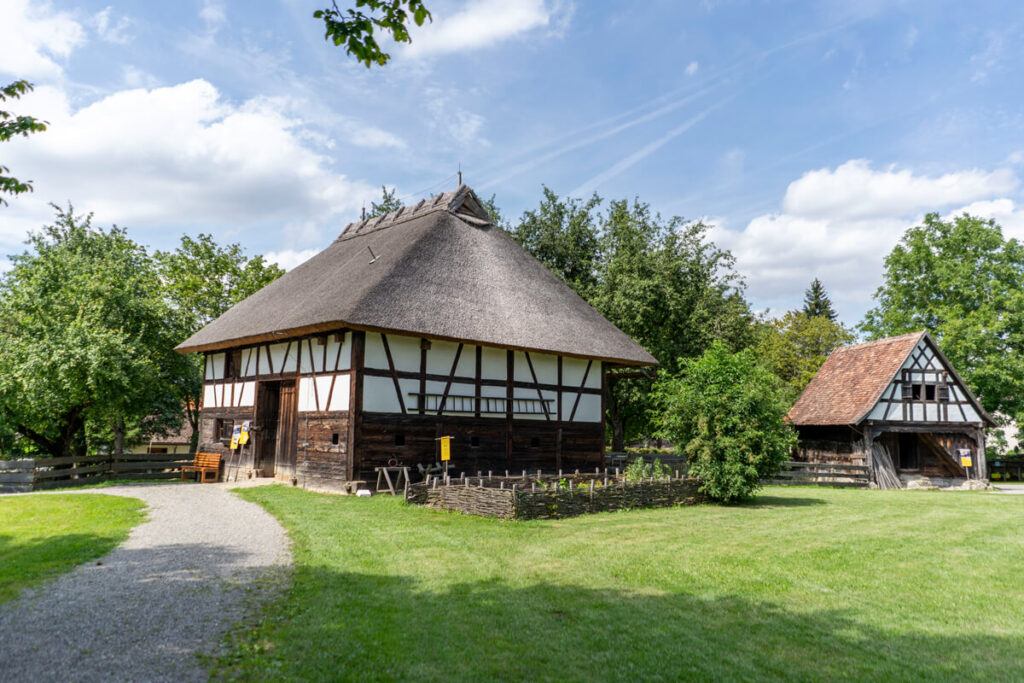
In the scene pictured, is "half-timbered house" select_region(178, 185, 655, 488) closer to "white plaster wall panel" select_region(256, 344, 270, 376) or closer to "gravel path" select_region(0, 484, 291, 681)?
"white plaster wall panel" select_region(256, 344, 270, 376)

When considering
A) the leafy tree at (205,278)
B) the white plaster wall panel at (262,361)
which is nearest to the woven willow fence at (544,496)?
the white plaster wall panel at (262,361)

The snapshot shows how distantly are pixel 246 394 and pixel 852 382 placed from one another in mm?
22964

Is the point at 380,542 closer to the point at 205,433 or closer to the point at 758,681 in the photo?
the point at 758,681

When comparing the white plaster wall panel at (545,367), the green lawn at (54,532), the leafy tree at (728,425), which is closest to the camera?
the green lawn at (54,532)

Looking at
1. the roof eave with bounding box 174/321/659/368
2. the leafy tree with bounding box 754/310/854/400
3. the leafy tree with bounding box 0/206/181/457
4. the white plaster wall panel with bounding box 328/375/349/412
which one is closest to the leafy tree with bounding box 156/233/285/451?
the leafy tree with bounding box 0/206/181/457

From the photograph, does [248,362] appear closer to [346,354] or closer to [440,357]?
[346,354]

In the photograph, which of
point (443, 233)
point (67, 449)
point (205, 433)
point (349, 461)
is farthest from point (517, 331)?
point (67, 449)

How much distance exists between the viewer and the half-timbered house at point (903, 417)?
26.0 metres

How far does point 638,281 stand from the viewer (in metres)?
30.5

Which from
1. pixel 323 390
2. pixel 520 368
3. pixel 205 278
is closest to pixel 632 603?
pixel 323 390

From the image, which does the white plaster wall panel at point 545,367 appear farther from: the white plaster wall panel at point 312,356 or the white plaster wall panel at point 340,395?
the white plaster wall panel at point 312,356

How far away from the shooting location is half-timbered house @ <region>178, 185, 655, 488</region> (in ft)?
56.6

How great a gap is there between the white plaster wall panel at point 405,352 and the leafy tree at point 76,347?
9.83 meters

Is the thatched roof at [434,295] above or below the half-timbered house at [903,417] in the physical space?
above
